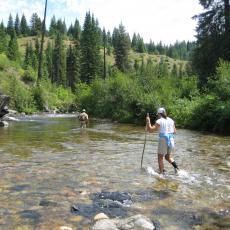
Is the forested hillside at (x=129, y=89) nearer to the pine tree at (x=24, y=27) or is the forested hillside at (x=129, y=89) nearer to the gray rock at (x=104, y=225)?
the gray rock at (x=104, y=225)

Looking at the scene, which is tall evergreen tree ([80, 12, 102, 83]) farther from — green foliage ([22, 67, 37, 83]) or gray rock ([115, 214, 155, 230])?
gray rock ([115, 214, 155, 230])

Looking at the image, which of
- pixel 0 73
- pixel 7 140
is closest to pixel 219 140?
pixel 7 140

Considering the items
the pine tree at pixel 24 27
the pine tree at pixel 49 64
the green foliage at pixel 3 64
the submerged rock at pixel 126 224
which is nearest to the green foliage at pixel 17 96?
the green foliage at pixel 3 64

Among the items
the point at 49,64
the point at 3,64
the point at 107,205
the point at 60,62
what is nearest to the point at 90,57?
the point at 60,62

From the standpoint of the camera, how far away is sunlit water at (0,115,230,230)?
7438 mm

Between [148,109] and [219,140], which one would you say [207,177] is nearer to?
[219,140]

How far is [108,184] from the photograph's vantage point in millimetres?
10297

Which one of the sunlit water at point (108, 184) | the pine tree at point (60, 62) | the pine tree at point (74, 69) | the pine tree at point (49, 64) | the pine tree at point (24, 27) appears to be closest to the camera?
the sunlit water at point (108, 184)

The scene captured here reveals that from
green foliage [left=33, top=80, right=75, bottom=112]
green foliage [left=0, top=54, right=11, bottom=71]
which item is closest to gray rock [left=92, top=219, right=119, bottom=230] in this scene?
green foliage [left=33, top=80, right=75, bottom=112]

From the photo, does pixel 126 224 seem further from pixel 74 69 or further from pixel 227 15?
pixel 74 69

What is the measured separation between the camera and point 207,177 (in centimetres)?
1145

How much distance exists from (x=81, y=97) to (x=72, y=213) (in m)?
51.6

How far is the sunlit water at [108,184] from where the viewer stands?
24.4ft

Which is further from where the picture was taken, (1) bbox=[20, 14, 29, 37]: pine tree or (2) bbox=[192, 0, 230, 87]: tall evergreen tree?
(1) bbox=[20, 14, 29, 37]: pine tree
